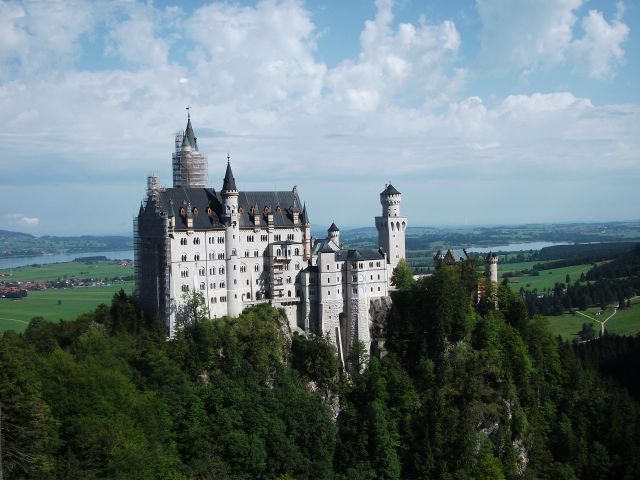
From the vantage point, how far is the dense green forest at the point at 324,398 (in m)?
64.6

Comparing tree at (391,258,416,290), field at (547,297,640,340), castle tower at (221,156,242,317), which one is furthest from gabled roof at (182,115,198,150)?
field at (547,297,640,340)

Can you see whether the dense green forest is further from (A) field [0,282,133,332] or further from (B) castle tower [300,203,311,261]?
(A) field [0,282,133,332]

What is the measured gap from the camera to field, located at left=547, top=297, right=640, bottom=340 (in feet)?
489

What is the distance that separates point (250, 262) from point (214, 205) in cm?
755

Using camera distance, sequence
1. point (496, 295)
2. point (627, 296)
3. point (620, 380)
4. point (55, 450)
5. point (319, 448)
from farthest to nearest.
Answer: point (627, 296), point (620, 380), point (496, 295), point (319, 448), point (55, 450)

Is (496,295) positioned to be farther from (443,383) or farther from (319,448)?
(319,448)

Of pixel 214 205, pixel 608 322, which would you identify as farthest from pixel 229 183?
pixel 608 322

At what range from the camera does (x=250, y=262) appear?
91.1 meters

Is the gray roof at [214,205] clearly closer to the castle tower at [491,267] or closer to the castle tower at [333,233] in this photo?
the castle tower at [333,233]

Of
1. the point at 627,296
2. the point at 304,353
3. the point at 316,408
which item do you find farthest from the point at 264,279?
the point at 627,296

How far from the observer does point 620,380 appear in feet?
397

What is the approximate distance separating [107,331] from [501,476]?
4396 centimetres

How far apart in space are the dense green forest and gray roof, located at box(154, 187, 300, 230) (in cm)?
1081

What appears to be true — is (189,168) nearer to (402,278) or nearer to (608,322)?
(402,278)
